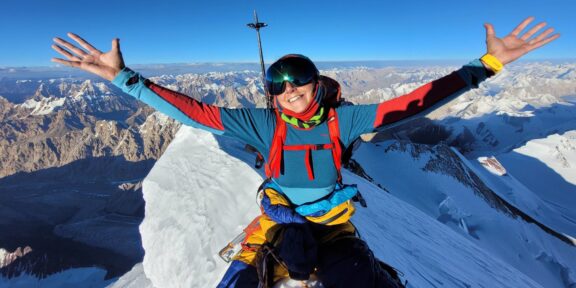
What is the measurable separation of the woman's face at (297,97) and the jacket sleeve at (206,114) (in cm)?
35

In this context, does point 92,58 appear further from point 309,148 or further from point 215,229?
point 215,229

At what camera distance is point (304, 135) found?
3.57 meters

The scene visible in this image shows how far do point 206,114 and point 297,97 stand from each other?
1.12 m

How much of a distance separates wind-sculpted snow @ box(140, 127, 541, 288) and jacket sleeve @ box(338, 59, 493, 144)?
406 cm

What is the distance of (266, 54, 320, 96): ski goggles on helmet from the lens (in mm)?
3523

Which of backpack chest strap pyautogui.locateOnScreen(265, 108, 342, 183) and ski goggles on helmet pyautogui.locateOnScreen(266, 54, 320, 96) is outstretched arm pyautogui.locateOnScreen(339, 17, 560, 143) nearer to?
backpack chest strap pyautogui.locateOnScreen(265, 108, 342, 183)

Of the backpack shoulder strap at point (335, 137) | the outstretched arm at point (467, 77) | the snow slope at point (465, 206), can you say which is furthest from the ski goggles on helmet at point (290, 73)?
the snow slope at point (465, 206)

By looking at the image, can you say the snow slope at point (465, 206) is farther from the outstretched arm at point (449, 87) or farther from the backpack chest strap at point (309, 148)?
the backpack chest strap at point (309, 148)

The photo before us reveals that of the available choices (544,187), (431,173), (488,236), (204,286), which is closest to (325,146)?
(204,286)

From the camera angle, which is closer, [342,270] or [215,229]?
[342,270]

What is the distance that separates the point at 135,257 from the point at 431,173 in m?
98.6

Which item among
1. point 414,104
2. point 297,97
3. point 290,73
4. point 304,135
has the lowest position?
point 304,135

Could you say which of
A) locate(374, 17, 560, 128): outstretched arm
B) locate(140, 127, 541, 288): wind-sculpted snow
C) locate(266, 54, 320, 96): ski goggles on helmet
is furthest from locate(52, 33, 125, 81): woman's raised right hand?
locate(140, 127, 541, 288): wind-sculpted snow

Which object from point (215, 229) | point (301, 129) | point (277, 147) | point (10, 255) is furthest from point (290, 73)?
point (10, 255)
